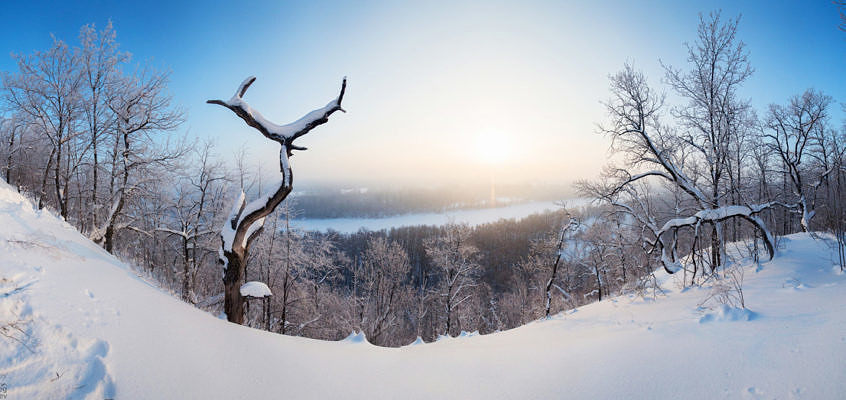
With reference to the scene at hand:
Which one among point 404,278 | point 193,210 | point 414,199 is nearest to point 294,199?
point 193,210

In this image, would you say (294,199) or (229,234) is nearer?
(229,234)

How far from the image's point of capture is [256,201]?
5016 mm

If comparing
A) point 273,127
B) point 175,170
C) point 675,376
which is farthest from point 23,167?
point 675,376

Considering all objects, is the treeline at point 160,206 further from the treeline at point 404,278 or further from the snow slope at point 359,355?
the snow slope at point 359,355

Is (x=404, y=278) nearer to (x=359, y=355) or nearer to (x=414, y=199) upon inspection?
(x=359, y=355)

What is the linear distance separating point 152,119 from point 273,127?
29.8 ft

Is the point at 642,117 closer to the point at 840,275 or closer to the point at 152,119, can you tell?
the point at 840,275

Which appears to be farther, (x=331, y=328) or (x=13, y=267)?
(x=331, y=328)

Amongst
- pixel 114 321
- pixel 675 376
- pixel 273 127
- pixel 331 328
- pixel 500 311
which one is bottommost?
pixel 500 311

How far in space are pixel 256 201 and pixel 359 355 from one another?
3390mm

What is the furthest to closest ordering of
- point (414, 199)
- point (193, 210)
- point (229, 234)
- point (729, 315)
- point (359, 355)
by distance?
point (414, 199), point (193, 210), point (229, 234), point (359, 355), point (729, 315)

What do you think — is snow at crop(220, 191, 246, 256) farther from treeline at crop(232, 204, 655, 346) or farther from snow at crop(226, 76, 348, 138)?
treeline at crop(232, 204, 655, 346)

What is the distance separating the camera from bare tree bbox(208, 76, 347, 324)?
4.70 m

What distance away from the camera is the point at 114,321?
86.9 inches
